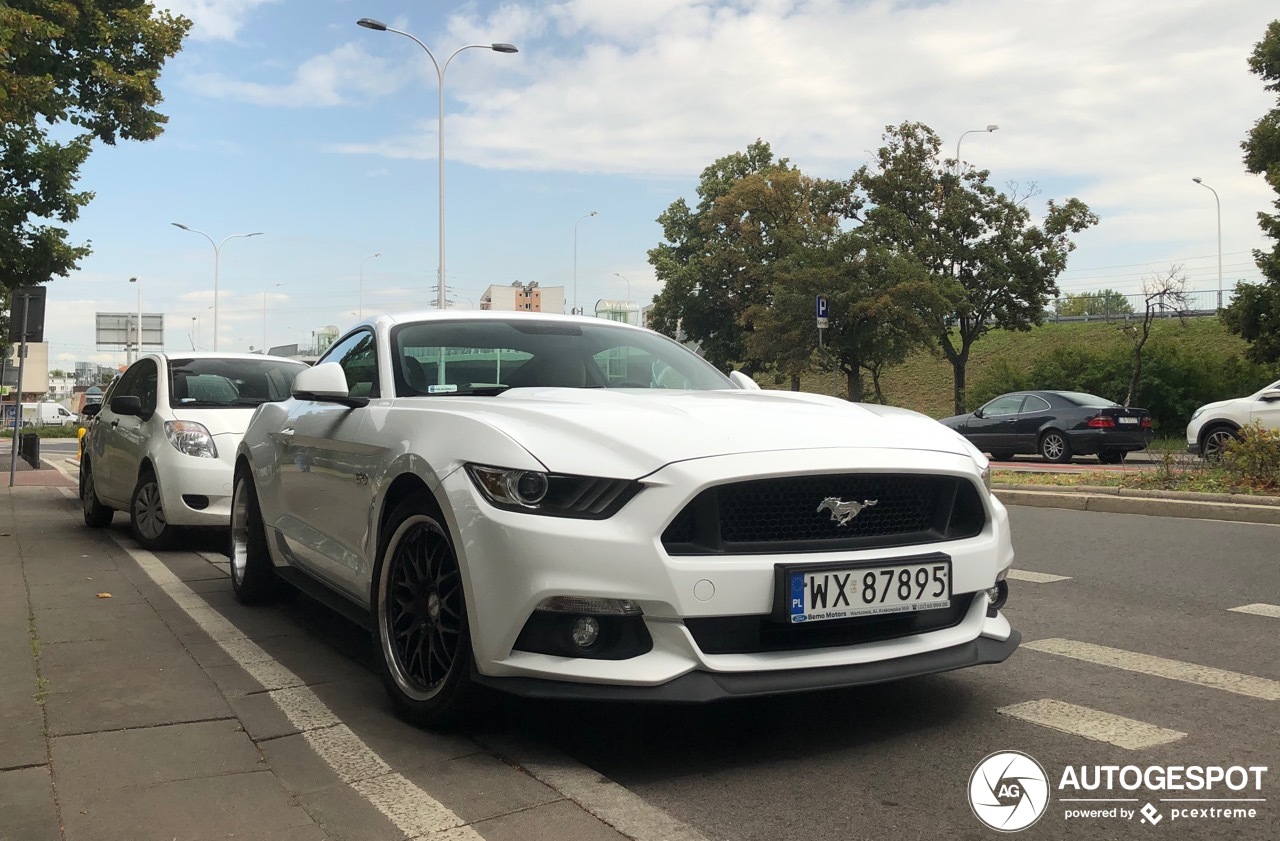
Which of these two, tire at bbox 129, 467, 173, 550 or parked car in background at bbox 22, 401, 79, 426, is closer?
tire at bbox 129, 467, 173, 550

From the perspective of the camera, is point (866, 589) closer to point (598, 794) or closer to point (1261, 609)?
point (598, 794)

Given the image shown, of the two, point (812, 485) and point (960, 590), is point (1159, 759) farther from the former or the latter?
point (812, 485)

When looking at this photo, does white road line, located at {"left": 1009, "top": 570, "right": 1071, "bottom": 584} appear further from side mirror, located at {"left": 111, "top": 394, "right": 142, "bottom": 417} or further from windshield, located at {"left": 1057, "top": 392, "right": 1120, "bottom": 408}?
windshield, located at {"left": 1057, "top": 392, "right": 1120, "bottom": 408}

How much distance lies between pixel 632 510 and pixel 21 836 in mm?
1766

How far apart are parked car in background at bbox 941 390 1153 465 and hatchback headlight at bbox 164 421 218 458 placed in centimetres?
1516

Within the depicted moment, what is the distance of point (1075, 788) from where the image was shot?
3.13 metres

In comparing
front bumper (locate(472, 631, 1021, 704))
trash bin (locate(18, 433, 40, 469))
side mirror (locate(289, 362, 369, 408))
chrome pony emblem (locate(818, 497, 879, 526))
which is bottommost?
trash bin (locate(18, 433, 40, 469))

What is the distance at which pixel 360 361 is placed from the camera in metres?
5.06

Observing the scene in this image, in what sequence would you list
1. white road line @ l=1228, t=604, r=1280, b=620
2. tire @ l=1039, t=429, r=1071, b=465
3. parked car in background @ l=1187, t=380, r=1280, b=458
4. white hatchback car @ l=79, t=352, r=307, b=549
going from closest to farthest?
1. white road line @ l=1228, t=604, r=1280, b=620
2. white hatchback car @ l=79, t=352, r=307, b=549
3. parked car in background @ l=1187, t=380, r=1280, b=458
4. tire @ l=1039, t=429, r=1071, b=465

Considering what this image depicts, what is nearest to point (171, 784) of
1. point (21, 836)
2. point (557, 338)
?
point (21, 836)

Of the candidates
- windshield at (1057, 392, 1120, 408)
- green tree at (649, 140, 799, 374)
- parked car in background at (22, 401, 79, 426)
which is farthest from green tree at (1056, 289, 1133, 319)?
parked car in background at (22, 401, 79, 426)

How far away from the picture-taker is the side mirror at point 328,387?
4.51 m

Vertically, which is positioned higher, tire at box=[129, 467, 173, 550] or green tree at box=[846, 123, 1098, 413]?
green tree at box=[846, 123, 1098, 413]

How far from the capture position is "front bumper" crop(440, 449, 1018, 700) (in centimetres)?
315
